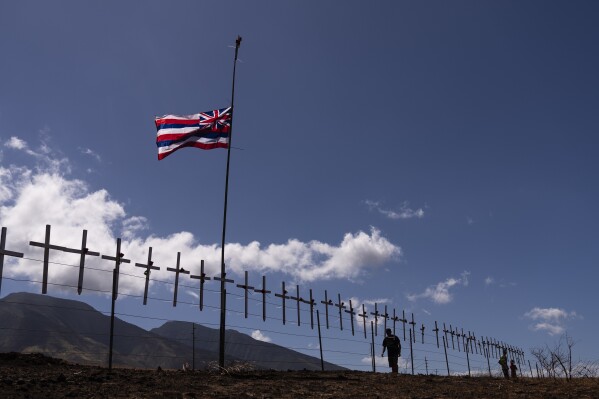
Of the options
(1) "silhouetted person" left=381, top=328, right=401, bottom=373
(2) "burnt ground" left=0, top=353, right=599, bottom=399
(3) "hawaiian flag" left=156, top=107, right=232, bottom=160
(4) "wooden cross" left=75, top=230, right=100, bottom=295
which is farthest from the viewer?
(1) "silhouetted person" left=381, top=328, right=401, bottom=373

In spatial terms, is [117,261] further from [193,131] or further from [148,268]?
[193,131]

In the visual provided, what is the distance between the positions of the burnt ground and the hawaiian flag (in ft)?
29.7

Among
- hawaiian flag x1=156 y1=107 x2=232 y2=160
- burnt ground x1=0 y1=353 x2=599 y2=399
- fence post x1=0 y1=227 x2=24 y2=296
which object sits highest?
hawaiian flag x1=156 y1=107 x2=232 y2=160

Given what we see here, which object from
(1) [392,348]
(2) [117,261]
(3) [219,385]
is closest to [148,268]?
(2) [117,261]

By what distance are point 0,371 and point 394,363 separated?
16110mm

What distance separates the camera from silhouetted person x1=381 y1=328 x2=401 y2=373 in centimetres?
2333

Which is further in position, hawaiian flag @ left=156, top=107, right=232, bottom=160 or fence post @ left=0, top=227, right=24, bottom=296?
hawaiian flag @ left=156, top=107, right=232, bottom=160

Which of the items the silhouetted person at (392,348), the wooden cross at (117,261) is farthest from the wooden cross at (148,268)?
the silhouetted person at (392,348)

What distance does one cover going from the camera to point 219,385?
13.1 meters

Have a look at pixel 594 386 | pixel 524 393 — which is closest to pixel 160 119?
pixel 524 393

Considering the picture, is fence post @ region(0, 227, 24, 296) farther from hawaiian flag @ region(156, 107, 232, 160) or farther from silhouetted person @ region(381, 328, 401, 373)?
silhouetted person @ region(381, 328, 401, 373)

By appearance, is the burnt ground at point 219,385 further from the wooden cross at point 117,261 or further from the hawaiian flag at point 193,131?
the hawaiian flag at point 193,131

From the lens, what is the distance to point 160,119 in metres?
21.4

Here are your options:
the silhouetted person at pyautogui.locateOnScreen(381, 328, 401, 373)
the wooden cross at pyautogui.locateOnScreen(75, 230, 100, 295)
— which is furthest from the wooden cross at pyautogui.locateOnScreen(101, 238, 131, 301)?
the silhouetted person at pyautogui.locateOnScreen(381, 328, 401, 373)
